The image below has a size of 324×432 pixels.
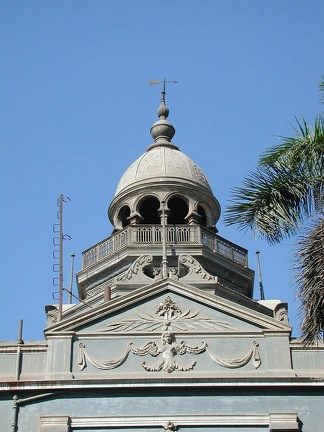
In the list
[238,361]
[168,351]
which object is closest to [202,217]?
[168,351]

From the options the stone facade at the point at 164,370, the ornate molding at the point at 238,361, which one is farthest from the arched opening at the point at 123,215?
the ornate molding at the point at 238,361

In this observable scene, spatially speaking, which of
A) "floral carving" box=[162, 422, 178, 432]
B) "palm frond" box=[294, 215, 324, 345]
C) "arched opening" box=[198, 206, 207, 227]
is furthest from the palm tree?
"arched opening" box=[198, 206, 207, 227]

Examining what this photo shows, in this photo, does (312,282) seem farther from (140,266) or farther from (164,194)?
(164,194)

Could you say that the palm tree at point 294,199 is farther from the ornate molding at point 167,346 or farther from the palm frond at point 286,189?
the ornate molding at point 167,346

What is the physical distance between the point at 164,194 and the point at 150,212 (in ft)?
6.33

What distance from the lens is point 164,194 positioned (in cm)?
3819

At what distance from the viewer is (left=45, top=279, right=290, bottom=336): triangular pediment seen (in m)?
29.1

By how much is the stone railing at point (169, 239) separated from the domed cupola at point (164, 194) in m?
0.69

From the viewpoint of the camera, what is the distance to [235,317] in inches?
→ 1155

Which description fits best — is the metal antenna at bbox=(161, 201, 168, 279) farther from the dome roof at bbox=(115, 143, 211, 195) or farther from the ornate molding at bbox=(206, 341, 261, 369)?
the ornate molding at bbox=(206, 341, 261, 369)

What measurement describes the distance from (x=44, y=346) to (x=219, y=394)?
4.91m

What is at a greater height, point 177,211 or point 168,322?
point 177,211

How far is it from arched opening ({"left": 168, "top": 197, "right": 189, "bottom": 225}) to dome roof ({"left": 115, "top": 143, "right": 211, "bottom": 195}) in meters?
0.96

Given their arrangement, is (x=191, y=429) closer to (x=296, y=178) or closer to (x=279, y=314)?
(x=279, y=314)
